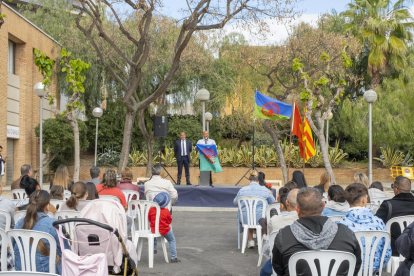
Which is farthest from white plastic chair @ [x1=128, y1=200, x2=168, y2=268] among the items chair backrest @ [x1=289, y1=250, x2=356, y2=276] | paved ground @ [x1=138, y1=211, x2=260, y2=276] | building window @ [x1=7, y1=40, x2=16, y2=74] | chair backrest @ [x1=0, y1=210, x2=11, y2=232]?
building window @ [x1=7, y1=40, x2=16, y2=74]

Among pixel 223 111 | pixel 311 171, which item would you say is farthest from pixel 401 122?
pixel 223 111

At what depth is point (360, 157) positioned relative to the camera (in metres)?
29.1

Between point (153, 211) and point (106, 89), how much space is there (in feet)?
69.9

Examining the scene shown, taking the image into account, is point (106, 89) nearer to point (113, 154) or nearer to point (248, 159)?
point (113, 154)

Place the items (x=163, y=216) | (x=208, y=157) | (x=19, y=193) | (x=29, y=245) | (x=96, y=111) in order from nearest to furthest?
(x=29, y=245) < (x=163, y=216) < (x=19, y=193) < (x=208, y=157) < (x=96, y=111)

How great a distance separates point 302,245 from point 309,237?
0.26 ft

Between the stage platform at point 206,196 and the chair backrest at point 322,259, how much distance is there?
35.1ft

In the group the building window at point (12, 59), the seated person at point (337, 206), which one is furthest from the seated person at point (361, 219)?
the building window at point (12, 59)

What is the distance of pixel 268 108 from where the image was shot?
50.4ft

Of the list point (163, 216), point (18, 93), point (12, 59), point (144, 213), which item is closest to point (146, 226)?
point (144, 213)

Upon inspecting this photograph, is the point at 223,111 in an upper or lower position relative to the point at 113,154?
upper

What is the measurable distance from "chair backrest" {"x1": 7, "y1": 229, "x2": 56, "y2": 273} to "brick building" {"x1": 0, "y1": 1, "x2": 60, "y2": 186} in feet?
59.8

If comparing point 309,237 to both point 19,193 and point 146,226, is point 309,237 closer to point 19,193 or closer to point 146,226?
point 146,226

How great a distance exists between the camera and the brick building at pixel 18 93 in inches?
838
